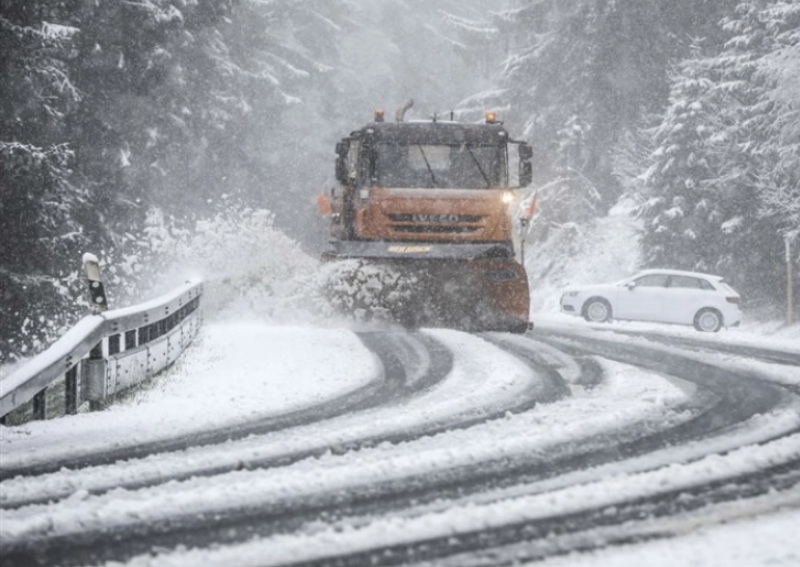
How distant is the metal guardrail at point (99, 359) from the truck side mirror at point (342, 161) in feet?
13.4

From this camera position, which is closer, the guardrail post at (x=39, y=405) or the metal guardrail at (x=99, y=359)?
the metal guardrail at (x=99, y=359)

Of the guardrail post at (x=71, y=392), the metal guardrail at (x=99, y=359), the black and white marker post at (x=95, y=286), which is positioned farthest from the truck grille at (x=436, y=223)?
the guardrail post at (x=71, y=392)

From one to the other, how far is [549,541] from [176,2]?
83.0 feet

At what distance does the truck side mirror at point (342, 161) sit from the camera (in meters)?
13.1

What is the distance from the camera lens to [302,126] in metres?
42.4

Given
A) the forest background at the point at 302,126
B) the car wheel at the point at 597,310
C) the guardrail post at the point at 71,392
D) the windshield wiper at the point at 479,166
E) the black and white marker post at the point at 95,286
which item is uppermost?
the forest background at the point at 302,126

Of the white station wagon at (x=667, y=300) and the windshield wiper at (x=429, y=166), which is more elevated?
the windshield wiper at (x=429, y=166)

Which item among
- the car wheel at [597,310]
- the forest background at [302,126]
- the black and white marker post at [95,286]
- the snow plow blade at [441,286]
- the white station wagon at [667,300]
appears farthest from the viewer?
the car wheel at [597,310]

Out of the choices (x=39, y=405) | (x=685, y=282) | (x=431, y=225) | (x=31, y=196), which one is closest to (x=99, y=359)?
(x=39, y=405)

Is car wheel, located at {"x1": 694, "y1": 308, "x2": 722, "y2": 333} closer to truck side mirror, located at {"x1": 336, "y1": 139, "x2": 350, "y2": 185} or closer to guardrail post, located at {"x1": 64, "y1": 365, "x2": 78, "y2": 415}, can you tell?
truck side mirror, located at {"x1": 336, "y1": 139, "x2": 350, "y2": 185}

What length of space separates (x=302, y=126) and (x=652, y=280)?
26.4 meters

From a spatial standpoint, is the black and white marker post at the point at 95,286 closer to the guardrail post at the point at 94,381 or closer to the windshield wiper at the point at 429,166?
the guardrail post at the point at 94,381

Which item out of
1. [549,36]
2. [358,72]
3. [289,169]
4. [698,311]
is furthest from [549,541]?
[358,72]

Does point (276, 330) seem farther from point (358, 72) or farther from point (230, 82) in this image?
point (358, 72)
